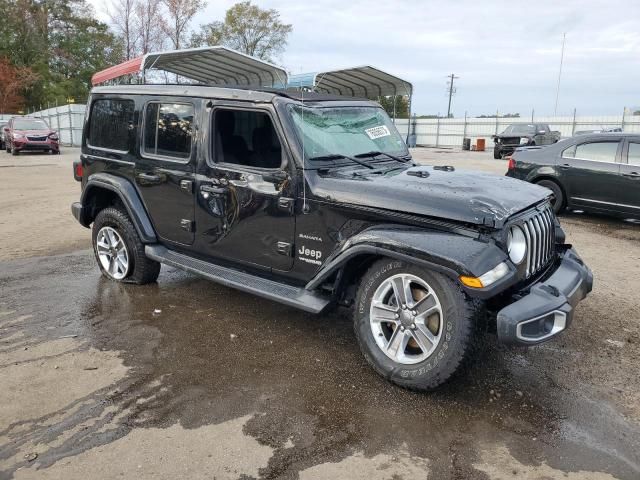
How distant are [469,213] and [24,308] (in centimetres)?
400

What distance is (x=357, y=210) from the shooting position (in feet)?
11.9

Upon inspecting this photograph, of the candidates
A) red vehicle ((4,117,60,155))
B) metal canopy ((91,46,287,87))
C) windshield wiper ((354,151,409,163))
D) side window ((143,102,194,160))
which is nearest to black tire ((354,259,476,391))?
windshield wiper ((354,151,409,163))

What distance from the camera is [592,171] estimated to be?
28.7 feet

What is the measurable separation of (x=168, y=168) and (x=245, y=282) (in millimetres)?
1345

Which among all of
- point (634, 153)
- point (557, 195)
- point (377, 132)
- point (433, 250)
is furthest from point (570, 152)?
point (433, 250)

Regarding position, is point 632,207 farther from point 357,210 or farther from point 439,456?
point 439,456

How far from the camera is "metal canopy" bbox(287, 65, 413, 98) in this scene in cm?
1442

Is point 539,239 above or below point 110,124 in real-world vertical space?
below

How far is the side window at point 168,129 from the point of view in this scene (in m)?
4.62

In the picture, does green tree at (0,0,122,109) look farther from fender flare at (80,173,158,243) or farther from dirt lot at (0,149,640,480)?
dirt lot at (0,149,640,480)

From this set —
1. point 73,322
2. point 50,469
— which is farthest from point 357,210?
point 73,322

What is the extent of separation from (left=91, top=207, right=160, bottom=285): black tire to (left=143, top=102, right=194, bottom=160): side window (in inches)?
30.1

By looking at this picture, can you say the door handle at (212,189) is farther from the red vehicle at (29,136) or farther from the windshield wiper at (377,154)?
the red vehicle at (29,136)

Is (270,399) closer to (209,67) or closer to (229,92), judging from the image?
(229,92)
